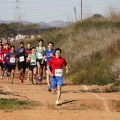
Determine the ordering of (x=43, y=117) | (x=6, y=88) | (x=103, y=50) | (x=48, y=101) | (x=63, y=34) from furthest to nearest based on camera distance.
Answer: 1. (x=63, y=34)
2. (x=103, y=50)
3. (x=6, y=88)
4. (x=48, y=101)
5. (x=43, y=117)

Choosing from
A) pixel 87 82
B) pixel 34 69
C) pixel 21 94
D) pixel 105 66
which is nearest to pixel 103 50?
pixel 105 66

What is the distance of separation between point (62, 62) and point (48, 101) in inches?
53.2

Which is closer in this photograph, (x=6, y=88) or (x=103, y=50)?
(x=6, y=88)

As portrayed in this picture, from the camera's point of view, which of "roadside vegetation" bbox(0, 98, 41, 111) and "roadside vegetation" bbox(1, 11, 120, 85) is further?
"roadside vegetation" bbox(1, 11, 120, 85)

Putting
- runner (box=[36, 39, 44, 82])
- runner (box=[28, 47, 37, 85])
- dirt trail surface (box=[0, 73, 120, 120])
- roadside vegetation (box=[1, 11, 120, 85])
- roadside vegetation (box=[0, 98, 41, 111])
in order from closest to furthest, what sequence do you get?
dirt trail surface (box=[0, 73, 120, 120]), roadside vegetation (box=[0, 98, 41, 111]), runner (box=[36, 39, 44, 82]), runner (box=[28, 47, 37, 85]), roadside vegetation (box=[1, 11, 120, 85])

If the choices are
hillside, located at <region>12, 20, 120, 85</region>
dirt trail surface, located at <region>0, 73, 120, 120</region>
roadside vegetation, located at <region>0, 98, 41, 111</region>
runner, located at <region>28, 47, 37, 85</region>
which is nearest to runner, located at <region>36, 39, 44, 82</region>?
runner, located at <region>28, 47, 37, 85</region>

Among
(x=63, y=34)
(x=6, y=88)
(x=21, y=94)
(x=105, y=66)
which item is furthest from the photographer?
(x=63, y=34)

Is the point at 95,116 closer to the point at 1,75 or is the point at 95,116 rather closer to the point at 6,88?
the point at 6,88

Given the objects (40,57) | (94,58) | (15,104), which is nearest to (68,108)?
(15,104)

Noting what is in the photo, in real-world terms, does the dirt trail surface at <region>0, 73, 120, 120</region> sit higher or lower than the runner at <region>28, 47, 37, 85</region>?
lower

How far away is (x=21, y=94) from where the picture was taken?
16.1 metres

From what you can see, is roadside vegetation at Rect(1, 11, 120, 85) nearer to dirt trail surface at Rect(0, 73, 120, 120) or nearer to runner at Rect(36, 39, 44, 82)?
runner at Rect(36, 39, 44, 82)

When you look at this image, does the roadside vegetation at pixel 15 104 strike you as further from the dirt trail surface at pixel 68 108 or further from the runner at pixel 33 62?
the runner at pixel 33 62

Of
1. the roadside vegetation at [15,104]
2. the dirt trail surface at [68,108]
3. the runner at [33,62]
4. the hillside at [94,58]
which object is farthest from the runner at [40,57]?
the roadside vegetation at [15,104]
